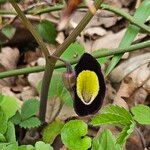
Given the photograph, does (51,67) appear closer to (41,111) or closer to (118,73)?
(41,111)

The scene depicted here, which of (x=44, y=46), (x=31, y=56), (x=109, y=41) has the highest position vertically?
(x=44, y=46)

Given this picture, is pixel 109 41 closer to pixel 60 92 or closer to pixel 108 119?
pixel 60 92

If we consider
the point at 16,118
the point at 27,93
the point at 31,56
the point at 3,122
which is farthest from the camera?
the point at 31,56

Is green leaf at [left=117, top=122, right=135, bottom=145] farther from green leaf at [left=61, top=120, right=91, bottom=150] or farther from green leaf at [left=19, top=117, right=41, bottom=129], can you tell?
green leaf at [left=19, top=117, right=41, bottom=129]

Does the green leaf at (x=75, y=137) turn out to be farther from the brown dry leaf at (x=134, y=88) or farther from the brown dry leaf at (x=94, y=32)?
the brown dry leaf at (x=94, y=32)

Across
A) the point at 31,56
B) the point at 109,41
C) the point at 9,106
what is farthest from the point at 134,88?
the point at 31,56
